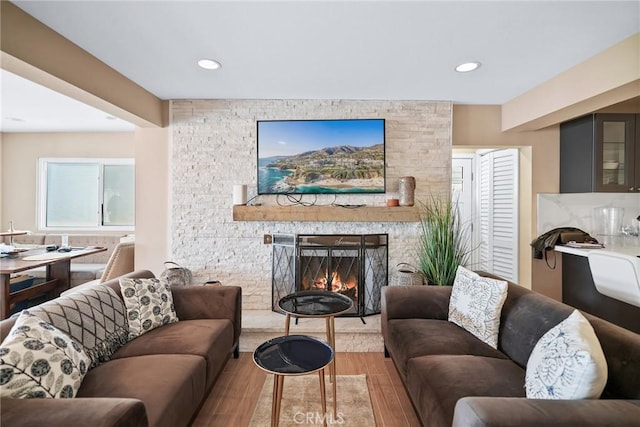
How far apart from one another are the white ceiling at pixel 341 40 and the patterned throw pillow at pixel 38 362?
5.66 feet

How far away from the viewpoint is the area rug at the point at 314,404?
185 cm

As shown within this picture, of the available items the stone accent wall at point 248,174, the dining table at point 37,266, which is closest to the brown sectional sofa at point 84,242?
the dining table at point 37,266

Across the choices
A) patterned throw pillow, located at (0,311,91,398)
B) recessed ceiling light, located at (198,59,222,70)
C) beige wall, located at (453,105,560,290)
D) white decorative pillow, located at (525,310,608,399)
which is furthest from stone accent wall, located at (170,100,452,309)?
white decorative pillow, located at (525,310,608,399)

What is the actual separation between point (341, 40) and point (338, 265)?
2.08 m

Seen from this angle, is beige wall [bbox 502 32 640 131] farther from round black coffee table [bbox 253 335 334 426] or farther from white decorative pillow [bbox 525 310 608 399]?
round black coffee table [bbox 253 335 334 426]

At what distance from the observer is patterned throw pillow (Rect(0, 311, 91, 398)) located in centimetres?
119

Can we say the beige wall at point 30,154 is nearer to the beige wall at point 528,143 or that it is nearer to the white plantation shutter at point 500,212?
the beige wall at point 528,143

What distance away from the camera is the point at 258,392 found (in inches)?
85.7

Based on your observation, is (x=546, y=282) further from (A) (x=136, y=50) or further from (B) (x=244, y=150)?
(A) (x=136, y=50)

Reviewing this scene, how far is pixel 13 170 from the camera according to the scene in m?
5.11

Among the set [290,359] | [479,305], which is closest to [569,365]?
[479,305]

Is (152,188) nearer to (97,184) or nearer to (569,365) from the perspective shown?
(97,184)

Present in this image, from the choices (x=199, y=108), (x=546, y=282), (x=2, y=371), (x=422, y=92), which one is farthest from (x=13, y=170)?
(x=546, y=282)

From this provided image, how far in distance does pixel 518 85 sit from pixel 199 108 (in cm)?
317
